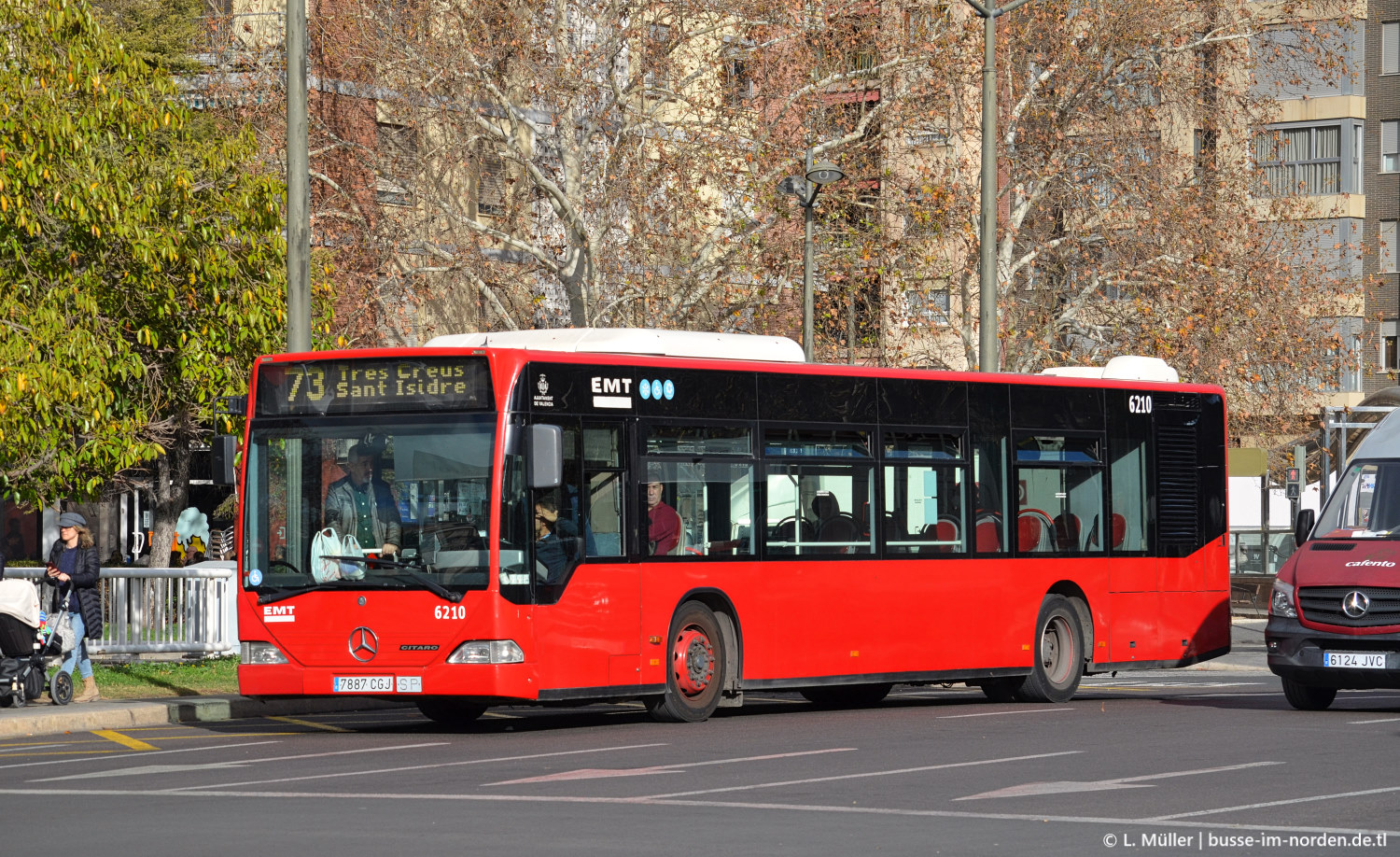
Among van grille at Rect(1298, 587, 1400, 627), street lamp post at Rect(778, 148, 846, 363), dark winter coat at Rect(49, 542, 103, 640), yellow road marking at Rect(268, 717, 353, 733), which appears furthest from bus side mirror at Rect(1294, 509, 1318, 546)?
dark winter coat at Rect(49, 542, 103, 640)

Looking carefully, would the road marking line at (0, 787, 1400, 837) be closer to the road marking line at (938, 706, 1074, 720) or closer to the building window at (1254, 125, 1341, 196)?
the road marking line at (938, 706, 1074, 720)

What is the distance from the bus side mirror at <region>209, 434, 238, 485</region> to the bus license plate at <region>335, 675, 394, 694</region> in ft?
5.95

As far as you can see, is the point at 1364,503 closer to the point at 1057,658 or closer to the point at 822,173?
the point at 1057,658

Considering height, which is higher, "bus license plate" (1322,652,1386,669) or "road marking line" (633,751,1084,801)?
"bus license plate" (1322,652,1386,669)

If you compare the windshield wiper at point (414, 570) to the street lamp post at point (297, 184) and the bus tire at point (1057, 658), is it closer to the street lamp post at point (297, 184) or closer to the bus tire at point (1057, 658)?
the street lamp post at point (297, 184)

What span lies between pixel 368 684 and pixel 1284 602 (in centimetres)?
790

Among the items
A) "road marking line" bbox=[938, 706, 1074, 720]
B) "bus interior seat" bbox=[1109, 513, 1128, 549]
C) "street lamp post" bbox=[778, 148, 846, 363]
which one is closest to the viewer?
"road marking line" bbox=[938, 706, 1074, 720]

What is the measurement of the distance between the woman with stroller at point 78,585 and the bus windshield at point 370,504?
160 inches

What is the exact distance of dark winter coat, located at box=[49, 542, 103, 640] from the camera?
20.9 metres

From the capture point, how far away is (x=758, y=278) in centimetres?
3572

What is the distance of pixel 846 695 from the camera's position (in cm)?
2177

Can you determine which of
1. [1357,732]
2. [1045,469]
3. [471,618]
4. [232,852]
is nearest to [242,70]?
[1045,469]

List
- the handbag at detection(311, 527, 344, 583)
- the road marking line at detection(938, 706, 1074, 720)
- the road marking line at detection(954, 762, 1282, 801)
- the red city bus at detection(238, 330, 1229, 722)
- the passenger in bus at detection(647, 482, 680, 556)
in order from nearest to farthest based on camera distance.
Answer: the road marking line at detection(954, 762, 1282, 801), the red city bus at detection(238, 330, 1229, 722), the handbag at detection(311, 527, 344, 583), the passenger in bus at detection(647, 482, 680, 556), the road marking line at detection(938, 706, 1074, 720)

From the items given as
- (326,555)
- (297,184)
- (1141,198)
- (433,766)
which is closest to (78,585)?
(297,184)
